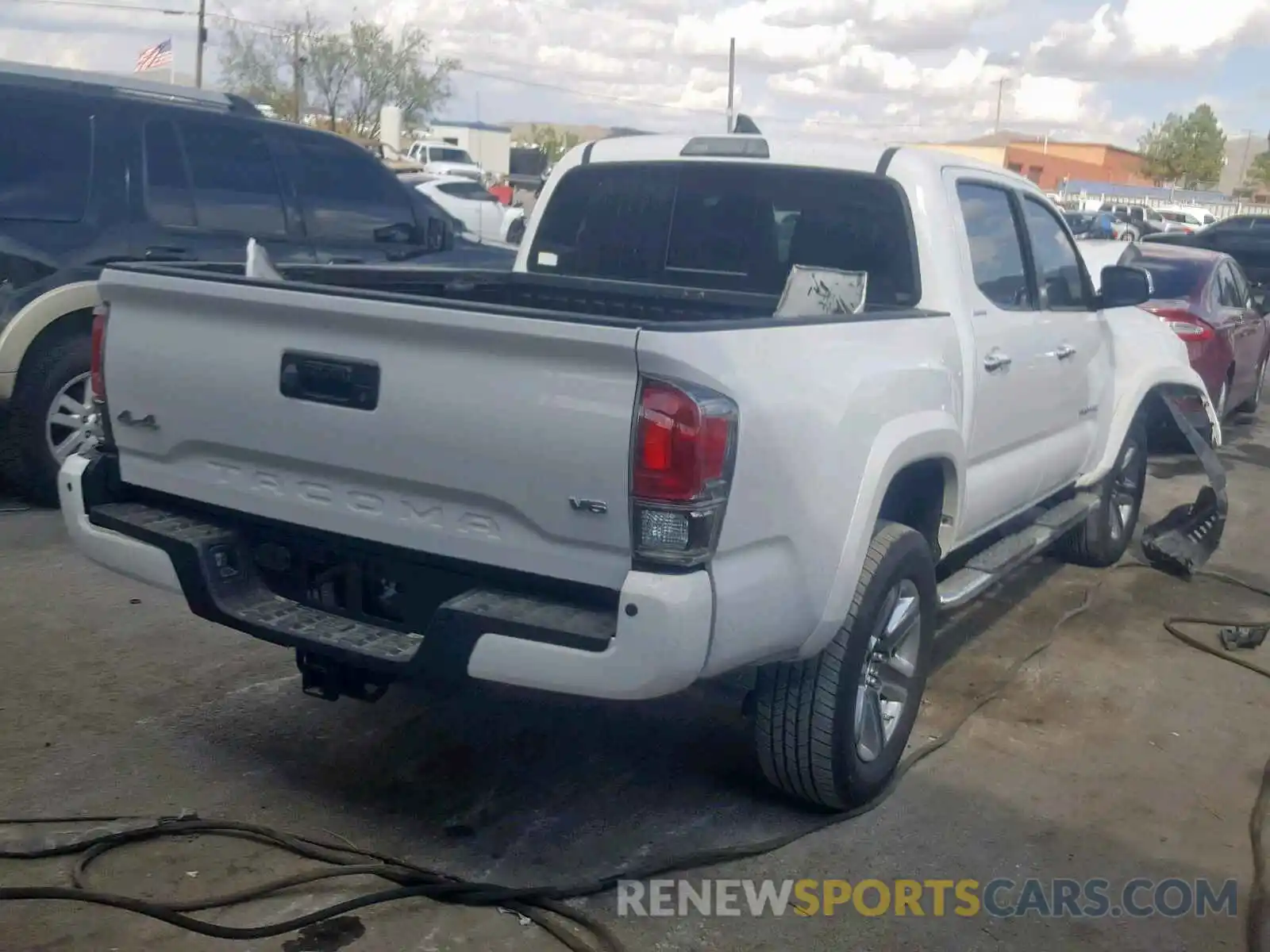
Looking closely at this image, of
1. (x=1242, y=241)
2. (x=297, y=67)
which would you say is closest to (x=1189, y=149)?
(x=297, y=67)

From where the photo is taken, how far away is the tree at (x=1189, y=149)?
7262 cm

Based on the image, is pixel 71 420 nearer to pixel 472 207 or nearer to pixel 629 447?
pixel 629 447

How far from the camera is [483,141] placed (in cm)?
6122

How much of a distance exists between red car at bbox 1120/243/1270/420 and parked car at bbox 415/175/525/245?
15.8 metres

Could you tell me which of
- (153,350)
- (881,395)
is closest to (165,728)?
(153,350)

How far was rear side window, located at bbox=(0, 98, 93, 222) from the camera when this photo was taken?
6.44 meters

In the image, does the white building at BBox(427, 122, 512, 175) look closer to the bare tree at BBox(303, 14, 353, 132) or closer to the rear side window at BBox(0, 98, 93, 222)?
the bare tree at BBox(303, 14, 353, 132)

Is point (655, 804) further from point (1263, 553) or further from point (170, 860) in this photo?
point (1263, 553)

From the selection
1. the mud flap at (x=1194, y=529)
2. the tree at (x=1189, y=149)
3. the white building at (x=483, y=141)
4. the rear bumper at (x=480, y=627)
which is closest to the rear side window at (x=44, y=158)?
the rear bumper at (x=480, y=627)

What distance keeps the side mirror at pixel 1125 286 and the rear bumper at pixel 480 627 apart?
3.51 m

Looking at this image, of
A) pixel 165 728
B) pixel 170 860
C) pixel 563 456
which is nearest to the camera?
pixel 563 456

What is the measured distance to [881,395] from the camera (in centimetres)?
373

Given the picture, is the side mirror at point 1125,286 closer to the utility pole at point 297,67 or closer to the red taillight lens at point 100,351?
the red taillight lens at point 100,351

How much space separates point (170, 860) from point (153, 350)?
1.39m
